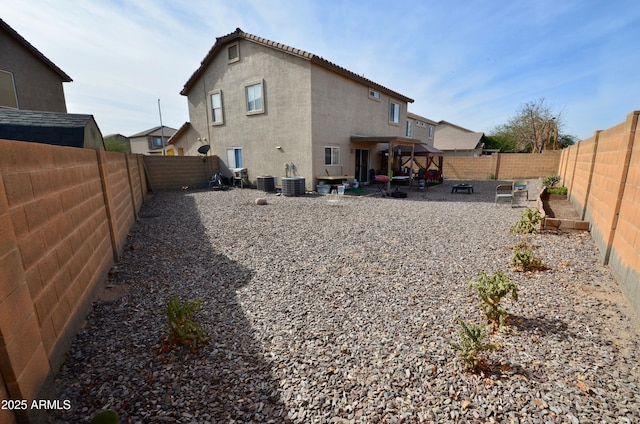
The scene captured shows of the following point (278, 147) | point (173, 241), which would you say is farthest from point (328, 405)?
point (278, 147)

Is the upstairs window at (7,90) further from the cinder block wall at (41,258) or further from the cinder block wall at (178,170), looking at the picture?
the cinder block wall at (41,258)

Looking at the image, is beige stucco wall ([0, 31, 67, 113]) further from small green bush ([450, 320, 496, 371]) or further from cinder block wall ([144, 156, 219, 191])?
small green bush ([450, 320, 496, 371])

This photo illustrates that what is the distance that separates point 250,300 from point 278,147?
11.7m

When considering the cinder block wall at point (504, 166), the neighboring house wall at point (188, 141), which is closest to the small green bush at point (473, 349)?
the neighboring house wall at point (188, 141)

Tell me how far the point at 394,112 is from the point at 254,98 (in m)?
9.70

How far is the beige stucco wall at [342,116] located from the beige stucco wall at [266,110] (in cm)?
50

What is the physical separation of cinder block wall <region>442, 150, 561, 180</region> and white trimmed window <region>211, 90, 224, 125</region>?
680 inches

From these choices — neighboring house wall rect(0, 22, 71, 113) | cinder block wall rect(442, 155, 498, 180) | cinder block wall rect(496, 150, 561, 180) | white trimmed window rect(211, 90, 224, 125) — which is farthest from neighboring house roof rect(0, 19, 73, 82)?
cinder block wall rect(496, 150, 561, 180)

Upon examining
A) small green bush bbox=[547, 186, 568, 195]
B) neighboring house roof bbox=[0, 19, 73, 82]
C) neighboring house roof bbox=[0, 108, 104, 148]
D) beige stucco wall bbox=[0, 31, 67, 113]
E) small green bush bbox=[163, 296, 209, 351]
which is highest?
neighboring house roof bbox=[0, 19, 73, 82]

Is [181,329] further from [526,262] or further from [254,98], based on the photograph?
[254,98]

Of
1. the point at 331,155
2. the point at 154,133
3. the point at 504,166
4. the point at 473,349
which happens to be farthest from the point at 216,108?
the point at 154,133

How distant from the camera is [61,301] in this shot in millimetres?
2615

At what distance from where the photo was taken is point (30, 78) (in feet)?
44.5

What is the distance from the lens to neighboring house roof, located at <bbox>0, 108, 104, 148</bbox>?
611 centimetres
